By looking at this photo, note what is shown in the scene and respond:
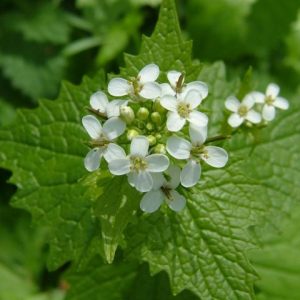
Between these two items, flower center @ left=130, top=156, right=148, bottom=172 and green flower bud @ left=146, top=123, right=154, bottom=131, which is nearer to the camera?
flower center @ left=130, top=156, right=148, bottom=172

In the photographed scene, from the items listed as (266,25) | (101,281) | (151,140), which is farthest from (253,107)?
(266,25)

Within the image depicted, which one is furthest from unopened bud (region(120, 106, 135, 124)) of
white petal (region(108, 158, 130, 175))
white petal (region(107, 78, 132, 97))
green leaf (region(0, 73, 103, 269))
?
green leaf (region(0, 73, 103, 269))

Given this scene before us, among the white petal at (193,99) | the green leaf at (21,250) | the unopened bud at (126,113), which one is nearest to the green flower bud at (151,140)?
the unopened bud at (126,113)

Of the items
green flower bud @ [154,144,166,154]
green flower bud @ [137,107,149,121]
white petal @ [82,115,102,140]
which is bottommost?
green flower bud @ [154,144,166,154]

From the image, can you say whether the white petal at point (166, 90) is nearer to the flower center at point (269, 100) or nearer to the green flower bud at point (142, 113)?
the green flower bud at point (142, 113)

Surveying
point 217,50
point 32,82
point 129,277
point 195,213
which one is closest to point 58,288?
point 129,277

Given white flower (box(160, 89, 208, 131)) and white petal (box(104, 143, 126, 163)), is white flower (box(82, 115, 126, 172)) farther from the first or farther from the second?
white flower (box(160, 89, 208, 131))

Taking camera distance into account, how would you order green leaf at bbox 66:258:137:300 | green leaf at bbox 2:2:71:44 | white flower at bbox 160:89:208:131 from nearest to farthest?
1. white flower at bbox 160:89:208:131
2. green leaf at bbox 66:258:137:300
3. green leaf at bbox 2:2:71:44
